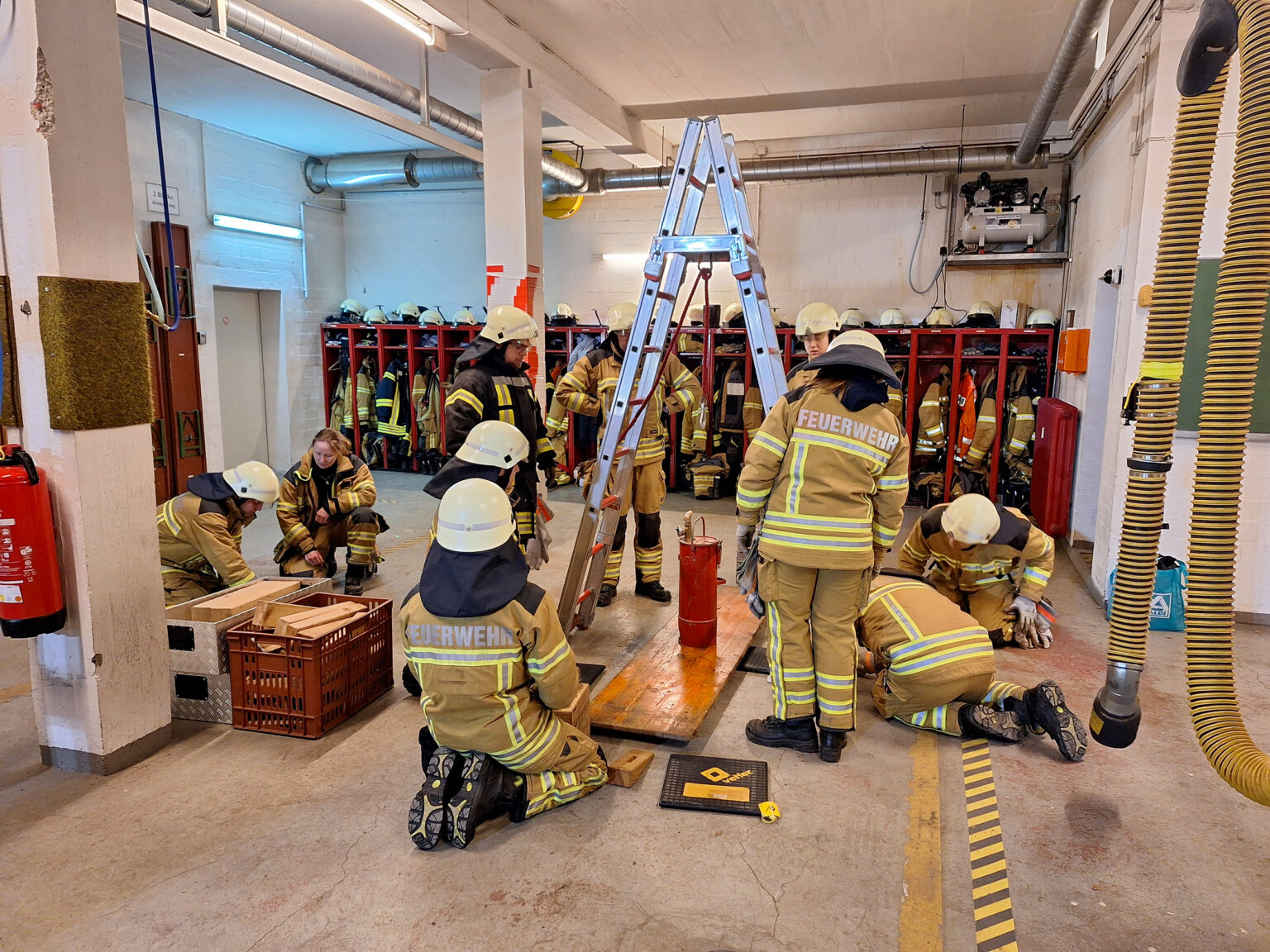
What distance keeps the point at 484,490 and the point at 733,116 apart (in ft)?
28.5

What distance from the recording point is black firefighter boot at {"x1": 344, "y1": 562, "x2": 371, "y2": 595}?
20.2ft

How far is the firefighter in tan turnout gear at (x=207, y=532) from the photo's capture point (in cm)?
473

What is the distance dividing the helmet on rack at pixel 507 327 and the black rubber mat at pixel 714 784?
258 centimetres

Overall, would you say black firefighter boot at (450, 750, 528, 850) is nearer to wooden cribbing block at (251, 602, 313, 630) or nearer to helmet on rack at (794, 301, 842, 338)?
wooden cribbing block at (251, 602, 313, 630)

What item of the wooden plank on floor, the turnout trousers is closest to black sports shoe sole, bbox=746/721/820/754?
the turnout trousers

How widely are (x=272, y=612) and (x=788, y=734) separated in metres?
2.72

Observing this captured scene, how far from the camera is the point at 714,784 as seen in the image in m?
3.41

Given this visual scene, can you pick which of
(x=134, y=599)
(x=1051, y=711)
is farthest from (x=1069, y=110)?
(x=134, y=599)

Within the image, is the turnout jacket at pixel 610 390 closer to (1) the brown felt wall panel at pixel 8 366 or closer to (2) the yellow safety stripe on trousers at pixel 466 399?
(2) the yellow safety stripe on trousers at pixel 466 399

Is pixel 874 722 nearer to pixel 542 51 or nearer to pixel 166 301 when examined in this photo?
pixel 542 51

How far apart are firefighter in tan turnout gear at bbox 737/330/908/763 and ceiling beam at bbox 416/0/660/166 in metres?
4.85

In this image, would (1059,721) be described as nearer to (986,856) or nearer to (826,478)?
(986,856)

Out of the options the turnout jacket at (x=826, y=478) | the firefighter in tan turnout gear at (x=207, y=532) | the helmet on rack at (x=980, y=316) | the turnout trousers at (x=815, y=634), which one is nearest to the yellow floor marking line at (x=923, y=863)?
the turnout trousers at (x=815, y=634)

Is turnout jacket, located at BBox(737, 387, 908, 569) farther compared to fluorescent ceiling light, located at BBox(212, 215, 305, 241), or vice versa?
fluorescent ceiling light, located at BBox(212, 215, 305, 241)
